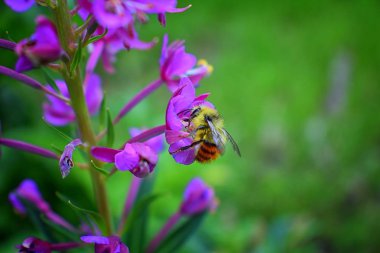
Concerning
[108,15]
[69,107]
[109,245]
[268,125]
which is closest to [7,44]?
[108,15]

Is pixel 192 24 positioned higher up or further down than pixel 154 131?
higher up

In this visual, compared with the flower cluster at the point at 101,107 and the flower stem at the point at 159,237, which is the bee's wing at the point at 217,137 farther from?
the flower stem at the point at 159,237

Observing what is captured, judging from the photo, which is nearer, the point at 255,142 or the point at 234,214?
the point at 234,214

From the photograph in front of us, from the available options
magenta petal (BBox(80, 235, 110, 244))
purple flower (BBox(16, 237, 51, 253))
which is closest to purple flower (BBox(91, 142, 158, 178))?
magenta petal (BBox(80, 235, 110, 244))

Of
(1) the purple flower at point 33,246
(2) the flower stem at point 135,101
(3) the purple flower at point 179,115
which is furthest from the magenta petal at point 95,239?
(2) the flower stem at point 135,101

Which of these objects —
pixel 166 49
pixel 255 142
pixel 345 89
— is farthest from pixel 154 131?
pixel 345 89

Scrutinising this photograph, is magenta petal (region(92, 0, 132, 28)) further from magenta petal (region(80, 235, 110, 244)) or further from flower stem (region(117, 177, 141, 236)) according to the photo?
flower stem (region(117, 177, 141, 236))

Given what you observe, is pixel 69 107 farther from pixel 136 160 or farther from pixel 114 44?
pixel 136 160

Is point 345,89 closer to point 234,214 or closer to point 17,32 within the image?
point 234,214
